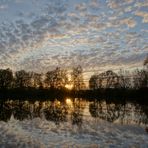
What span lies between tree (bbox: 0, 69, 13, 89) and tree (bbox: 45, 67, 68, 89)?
16.8m

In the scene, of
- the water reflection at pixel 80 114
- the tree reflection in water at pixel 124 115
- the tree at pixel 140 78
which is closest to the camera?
the tree reflection in water at pixel 124 115

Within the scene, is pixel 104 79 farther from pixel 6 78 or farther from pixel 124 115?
pixel 124 115

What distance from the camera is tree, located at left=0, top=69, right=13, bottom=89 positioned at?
12625 cm

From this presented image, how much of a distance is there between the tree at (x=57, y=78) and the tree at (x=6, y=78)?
55.0ft

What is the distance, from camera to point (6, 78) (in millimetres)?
129875

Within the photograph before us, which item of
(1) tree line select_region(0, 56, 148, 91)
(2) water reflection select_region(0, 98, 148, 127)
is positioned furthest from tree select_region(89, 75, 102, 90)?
(2) water reflection select_region(0, 98, 148, 127)

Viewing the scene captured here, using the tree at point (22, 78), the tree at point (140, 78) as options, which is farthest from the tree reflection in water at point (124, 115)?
the tree at point (22, 78)

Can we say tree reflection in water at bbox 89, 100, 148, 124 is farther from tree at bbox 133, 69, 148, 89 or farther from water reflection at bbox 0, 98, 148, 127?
tree at bbox 133, 69, 148, 89

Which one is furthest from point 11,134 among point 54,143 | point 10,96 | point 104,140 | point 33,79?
point 33,79

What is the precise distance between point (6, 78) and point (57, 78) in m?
22.3

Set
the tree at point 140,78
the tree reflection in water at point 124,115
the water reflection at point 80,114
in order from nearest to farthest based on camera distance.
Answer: the tree reflection in water at point 124,115 → the water reflection at point 80,114 → the tree at point 140,78

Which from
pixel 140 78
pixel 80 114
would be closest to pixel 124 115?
pixel 80 114

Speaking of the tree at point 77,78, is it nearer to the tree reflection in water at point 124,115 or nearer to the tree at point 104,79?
the tree at point 104,79

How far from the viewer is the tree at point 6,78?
12625cm
